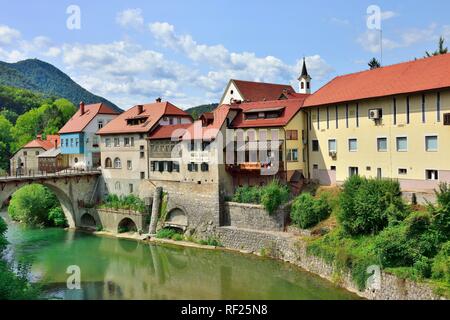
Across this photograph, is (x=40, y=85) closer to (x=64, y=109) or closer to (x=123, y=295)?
(x=64, y=109)

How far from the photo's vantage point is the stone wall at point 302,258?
64.2ft

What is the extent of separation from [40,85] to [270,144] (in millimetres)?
159580

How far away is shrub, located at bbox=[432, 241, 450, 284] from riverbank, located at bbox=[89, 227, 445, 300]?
0.73m

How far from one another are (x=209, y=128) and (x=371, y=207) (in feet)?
53.6

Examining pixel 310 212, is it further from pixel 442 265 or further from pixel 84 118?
pixel 84 118

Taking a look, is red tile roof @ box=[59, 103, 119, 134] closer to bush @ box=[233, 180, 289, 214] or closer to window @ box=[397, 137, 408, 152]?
bush @ box=[233, 180, 289, 214]

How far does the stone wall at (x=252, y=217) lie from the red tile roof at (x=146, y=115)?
12.4 meters

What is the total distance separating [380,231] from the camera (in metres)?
23.9

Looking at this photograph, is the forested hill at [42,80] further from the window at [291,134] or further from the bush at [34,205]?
the window at [291,134]

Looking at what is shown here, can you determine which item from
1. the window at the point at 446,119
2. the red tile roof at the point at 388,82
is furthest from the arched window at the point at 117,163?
the window at the point at 446,119

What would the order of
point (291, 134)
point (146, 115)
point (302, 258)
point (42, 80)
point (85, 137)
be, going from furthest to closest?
1. point (42, 80)
2. point (85, 137)
3. point (146, 115)
4. point (291, 134)
5. point (302, 258)

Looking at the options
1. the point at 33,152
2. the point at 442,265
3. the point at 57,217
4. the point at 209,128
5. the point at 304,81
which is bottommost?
the point at 57,217

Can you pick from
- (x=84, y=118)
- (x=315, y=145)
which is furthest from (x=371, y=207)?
(x=84, y=118)
